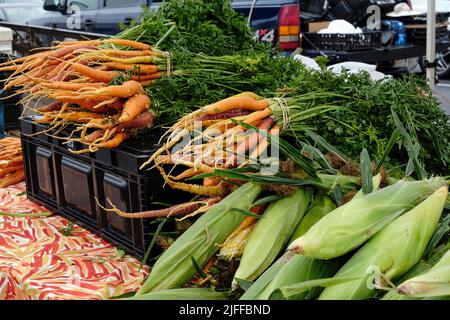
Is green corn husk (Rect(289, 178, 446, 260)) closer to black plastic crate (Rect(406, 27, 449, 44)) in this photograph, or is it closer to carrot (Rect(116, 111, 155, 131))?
carrot (Rect(116, 111, 155, 131))

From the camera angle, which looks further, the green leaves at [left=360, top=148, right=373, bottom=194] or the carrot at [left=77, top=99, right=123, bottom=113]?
the carrot at [left=77, top=99, right=123, bottom=113]

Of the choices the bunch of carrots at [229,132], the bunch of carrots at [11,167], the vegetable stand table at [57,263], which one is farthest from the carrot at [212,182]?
the bunch of carrots at [11,167]

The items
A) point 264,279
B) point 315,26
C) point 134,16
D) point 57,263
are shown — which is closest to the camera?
point 264,279

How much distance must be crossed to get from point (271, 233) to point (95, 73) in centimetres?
114

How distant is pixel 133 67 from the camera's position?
96.3 inches

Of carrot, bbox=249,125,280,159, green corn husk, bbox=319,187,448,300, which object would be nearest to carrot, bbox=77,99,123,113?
carrot, bbox=249,125,280,159

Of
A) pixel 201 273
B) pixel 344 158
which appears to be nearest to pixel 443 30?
pixel 344 158

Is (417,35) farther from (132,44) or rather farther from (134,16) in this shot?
(132,44)

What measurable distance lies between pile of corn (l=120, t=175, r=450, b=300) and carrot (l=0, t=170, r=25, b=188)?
177 centimetres

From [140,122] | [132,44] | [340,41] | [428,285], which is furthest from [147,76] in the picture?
[340,41]

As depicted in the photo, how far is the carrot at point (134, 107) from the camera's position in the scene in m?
2.18

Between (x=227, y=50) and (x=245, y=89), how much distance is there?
1.00 ft

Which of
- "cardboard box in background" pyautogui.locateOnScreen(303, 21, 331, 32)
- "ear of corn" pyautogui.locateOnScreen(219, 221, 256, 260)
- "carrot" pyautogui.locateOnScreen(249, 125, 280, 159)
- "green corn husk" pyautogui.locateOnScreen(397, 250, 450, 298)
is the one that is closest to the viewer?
"green corn husk" pyautogui.locateOnScreen(397, 250, 450, 298)

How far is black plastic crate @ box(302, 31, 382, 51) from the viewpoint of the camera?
19.0 feet
